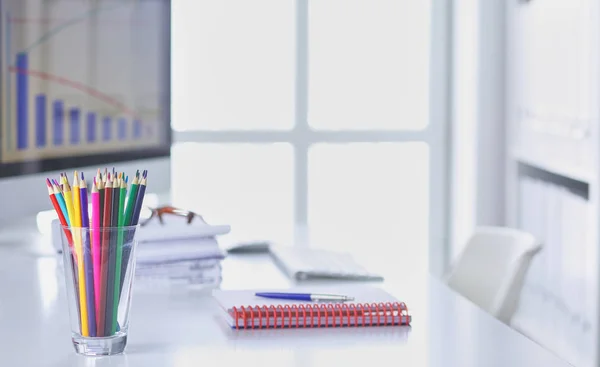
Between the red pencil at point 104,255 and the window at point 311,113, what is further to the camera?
the window at point 311,113

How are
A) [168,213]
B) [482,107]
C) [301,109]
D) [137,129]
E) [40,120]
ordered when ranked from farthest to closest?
[301,109], [482,107], [137,129], [40,120], [168,213]

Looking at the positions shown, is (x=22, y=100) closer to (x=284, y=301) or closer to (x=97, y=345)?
(x=284, y=301)

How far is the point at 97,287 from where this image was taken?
116 centimetres

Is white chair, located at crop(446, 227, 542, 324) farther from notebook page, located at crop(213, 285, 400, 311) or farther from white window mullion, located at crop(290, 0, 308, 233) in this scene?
white window mullion, located at crop(290, 0, 308, 233)

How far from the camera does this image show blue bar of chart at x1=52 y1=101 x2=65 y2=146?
2.33m

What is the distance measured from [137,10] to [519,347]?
6.10 ft

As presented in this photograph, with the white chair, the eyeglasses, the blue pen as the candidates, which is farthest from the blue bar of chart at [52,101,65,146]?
the blue pen

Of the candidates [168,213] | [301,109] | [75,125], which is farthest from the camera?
[301,109]

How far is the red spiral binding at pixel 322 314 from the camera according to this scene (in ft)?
4.28

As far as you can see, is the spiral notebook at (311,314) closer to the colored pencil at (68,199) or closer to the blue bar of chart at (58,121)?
the colored pencil at (68,199)

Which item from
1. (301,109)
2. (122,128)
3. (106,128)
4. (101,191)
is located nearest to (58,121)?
(106,128)

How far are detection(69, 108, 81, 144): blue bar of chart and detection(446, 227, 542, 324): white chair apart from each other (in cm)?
93

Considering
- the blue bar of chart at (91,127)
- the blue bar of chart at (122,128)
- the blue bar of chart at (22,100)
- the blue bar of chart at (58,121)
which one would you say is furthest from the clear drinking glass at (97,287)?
the blue bar of chart at (122,128)

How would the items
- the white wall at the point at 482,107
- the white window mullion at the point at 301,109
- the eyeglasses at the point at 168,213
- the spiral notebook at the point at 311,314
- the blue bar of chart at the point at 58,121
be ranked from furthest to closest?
the white window mullion at the point at 301,109 → the white wall at the point at 482,107 → the blue bar of chart at the point at 58,121 → the eyeglasses at the point at 168,213 → the spiral notebook at the point at 311,314
